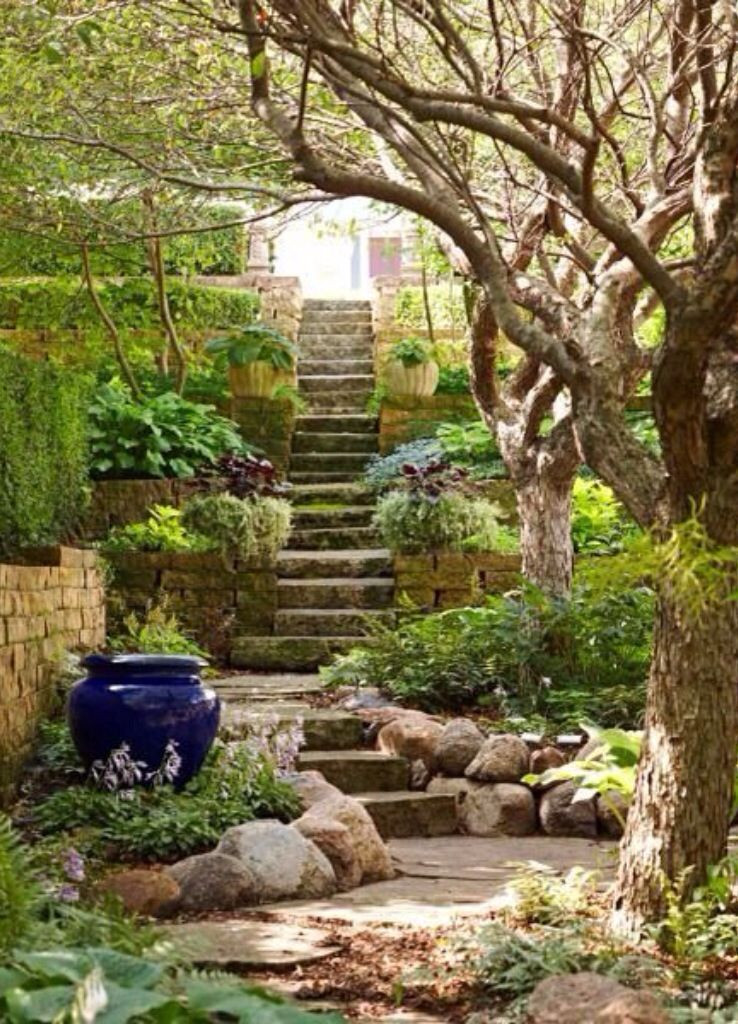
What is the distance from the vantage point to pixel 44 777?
725 cm

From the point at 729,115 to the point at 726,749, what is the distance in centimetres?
196

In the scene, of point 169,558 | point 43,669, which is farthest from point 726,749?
point 169,558

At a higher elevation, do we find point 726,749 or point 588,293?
point 588,293

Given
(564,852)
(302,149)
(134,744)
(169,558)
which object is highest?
(302,149)

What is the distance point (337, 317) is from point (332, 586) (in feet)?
22.9

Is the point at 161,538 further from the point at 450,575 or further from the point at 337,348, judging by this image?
the point at 337,348

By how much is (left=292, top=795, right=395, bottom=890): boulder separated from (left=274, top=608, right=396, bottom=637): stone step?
4.33 meters

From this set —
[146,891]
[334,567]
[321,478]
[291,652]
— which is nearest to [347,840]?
[146,891]

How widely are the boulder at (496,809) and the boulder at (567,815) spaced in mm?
89

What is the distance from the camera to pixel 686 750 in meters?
4.67

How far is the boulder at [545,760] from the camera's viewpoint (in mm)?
7793

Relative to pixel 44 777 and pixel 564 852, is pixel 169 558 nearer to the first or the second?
pixel 44 777

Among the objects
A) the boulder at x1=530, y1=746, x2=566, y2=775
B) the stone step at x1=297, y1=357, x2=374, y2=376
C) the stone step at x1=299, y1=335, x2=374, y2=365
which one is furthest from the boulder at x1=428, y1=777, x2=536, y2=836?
the stone step at x1=299, y1=335, x2=374, y2=365

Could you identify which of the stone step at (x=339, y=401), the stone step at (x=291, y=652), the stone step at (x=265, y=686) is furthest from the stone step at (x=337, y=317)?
the stone step at (x=265, y=686)
